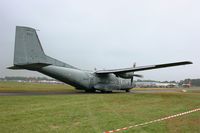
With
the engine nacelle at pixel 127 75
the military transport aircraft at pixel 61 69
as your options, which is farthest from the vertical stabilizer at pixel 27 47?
the engine nacelle at pixel 127 75

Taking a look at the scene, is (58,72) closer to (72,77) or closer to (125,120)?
(72,77)

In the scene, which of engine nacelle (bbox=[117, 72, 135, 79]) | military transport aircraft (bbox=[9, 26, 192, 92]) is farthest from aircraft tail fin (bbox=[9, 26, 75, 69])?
engine nacelle (bbox=[117, 72, 135, 79])

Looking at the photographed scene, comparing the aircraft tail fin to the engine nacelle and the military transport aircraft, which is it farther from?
the engine nacelle

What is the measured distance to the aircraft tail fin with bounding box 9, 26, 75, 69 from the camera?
74.4ft

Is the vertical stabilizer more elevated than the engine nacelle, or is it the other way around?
the vertical stabilizer

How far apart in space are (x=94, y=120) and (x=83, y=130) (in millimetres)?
2048

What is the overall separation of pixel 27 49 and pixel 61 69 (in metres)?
5.20

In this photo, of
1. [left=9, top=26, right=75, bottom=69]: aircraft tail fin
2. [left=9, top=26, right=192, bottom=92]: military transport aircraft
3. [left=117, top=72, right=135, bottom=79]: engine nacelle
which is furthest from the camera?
[left=117, top=72, right=135, bottom=79]: engine nacelle

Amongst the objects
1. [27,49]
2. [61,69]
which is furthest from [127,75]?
[27,49]

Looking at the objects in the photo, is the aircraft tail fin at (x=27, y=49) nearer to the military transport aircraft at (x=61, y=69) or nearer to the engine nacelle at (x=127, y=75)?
the military transport aircraft at (x=61, y=69)

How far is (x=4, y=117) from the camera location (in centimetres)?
1033

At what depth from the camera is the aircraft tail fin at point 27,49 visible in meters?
22.7

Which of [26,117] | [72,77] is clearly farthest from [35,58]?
[26,117]

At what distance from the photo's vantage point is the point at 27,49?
23.3 metres
